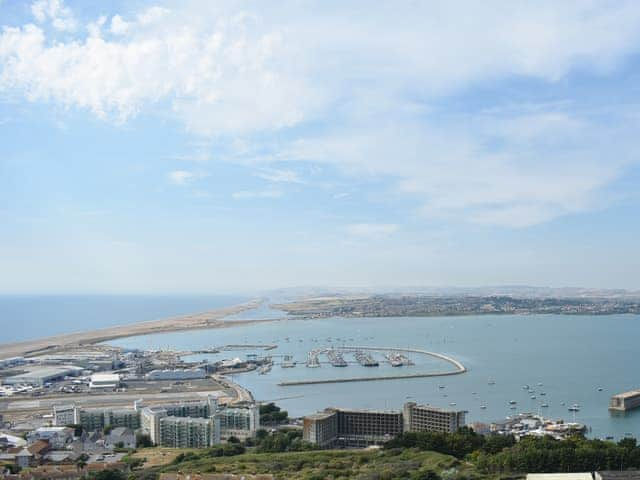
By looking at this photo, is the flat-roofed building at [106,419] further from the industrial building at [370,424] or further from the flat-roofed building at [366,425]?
the flat-roofed building at [366,425]

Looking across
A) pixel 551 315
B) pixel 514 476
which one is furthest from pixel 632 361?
pixel 551 315

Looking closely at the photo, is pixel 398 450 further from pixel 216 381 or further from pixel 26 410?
pixel 216 381

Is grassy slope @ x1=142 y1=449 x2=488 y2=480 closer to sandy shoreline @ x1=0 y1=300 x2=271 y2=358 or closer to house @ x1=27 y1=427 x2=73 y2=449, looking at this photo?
house @ x1=27 y1=427 x2=73 y2=449

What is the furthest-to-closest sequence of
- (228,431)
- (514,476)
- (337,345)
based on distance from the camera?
1. (337,345)
2. (228,431)
3. (514,476)

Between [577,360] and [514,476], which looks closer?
[514,476]

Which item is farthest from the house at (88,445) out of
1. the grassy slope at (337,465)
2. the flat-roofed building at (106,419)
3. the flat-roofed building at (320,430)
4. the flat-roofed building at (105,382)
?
the flat-roofed building at (105,382)
